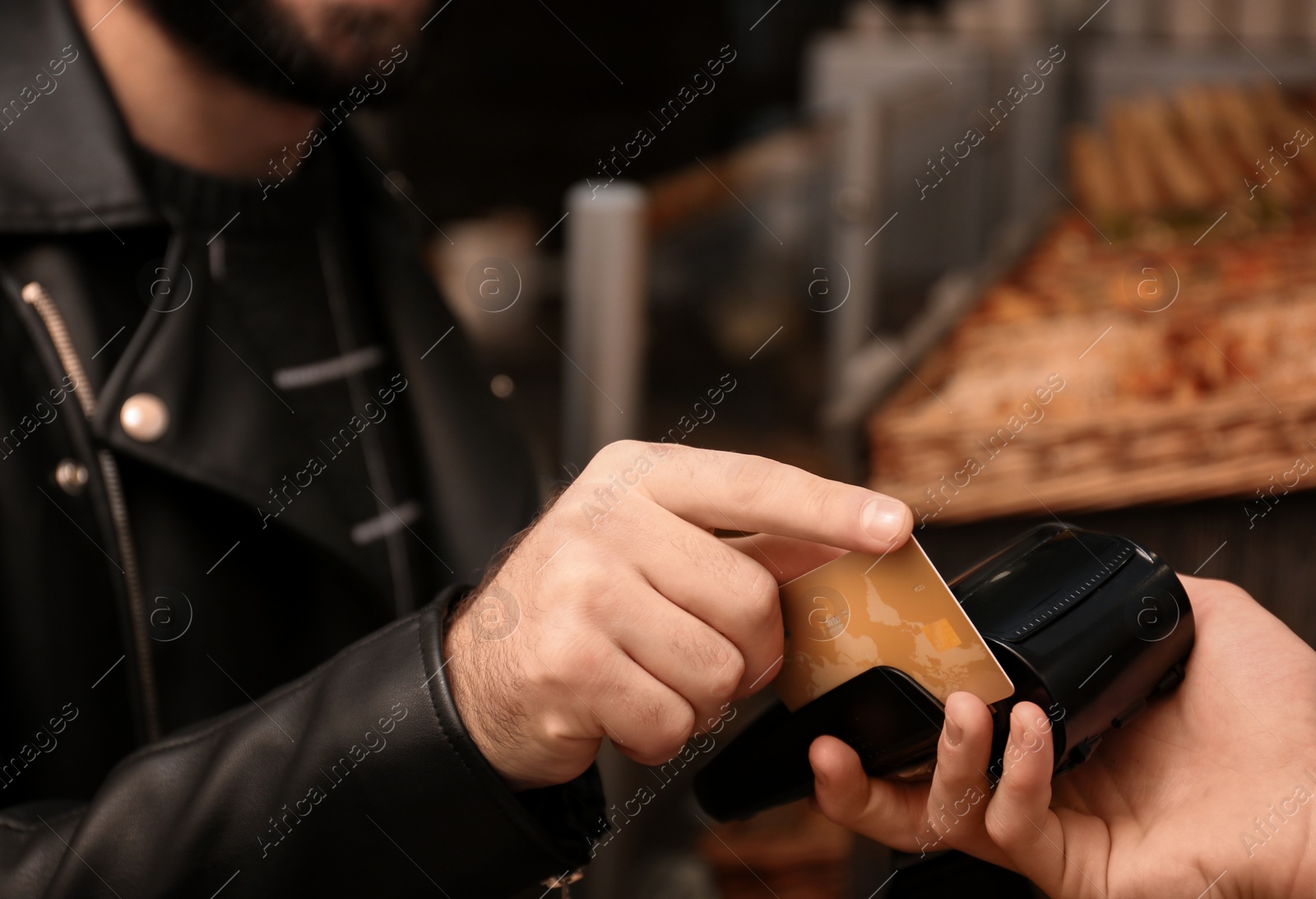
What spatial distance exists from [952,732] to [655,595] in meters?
0.18

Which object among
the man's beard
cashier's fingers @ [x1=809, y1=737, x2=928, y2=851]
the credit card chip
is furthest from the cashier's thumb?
the man's beard

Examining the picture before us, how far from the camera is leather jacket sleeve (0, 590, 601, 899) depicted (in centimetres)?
60

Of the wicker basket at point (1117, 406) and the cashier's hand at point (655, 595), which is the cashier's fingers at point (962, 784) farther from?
the wicker basket at point (1117, 406)

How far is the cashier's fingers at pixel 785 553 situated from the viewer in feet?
1.89

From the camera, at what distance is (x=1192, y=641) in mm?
650

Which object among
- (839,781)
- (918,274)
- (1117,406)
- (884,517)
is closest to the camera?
(884,517)

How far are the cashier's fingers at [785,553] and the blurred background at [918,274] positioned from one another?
0.27 m

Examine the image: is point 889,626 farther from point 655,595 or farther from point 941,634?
point 655,595

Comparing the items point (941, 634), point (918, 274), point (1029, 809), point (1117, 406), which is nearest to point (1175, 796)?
point (1029, 809)

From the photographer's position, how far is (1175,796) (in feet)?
2.15

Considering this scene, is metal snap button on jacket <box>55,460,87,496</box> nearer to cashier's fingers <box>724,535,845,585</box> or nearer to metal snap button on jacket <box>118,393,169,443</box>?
metal snap button on jacket <box>118,393,169,443</box>

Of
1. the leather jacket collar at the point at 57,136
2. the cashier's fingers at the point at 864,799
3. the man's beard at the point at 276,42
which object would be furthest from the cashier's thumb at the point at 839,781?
the man's beard at the point at 276,42

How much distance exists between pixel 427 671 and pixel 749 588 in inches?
8.3

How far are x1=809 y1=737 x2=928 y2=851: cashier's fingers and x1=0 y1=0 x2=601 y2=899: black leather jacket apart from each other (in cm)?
15
